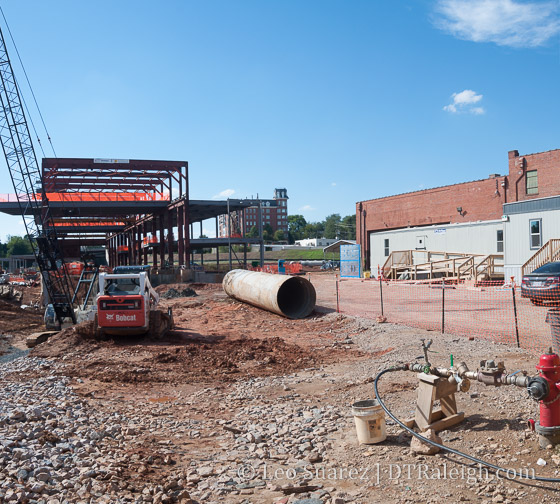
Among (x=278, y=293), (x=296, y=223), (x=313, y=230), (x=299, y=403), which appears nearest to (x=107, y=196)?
(x=278, y=293)

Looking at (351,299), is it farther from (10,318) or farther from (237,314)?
(10,318)

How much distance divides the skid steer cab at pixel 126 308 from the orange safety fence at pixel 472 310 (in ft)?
19.8

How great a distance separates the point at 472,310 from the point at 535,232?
954cm

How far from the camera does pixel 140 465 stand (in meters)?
6.04

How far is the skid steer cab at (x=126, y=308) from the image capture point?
1541cm

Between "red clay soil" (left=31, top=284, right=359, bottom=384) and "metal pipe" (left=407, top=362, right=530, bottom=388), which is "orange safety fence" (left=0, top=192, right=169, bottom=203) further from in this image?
"metal pipe" (left=407, top=362, right=530, bottom=388)

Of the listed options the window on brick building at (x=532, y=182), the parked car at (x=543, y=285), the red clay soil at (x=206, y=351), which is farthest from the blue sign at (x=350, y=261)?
the parked car at (x=543, y=285)

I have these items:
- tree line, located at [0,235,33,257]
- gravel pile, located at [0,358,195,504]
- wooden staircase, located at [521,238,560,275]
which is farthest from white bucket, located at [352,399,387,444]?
tree line, located at [0,235,33,257]

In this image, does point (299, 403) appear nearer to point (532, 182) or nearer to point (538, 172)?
point (538, 172)

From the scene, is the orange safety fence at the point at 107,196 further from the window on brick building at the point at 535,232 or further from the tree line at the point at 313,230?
the tree line at the point at 313,230

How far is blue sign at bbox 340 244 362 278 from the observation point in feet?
130

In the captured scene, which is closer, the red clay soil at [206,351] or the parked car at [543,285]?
the red clay soil at [206,351]

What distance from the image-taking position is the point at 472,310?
17.0m

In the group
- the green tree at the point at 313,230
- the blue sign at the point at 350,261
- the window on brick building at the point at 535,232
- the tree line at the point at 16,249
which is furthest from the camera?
the green tree at the point at 313,230
